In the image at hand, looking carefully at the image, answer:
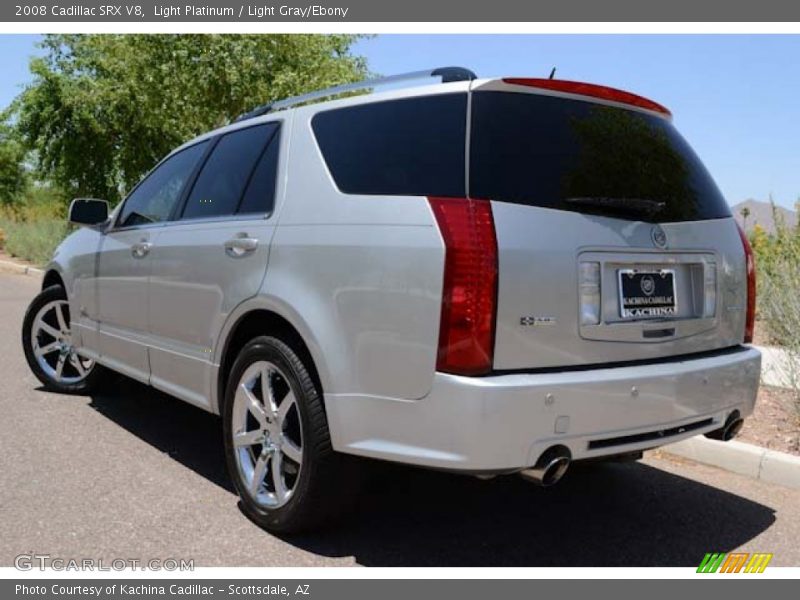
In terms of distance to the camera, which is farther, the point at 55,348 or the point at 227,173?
the point at 55,348

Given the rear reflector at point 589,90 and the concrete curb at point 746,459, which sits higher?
the rear reflector at point 589,90

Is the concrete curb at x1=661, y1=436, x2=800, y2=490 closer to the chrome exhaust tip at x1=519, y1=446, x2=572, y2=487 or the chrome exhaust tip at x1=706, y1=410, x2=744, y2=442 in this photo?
the chrome exhaust tip at x1=706, y1=410, x2=744, y2=442

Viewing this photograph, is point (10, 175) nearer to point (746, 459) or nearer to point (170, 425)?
point (170, 425)

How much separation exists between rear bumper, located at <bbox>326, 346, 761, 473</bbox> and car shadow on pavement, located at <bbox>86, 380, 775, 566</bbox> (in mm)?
360

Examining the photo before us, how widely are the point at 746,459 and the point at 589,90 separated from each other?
260 cm

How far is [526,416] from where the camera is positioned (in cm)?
283

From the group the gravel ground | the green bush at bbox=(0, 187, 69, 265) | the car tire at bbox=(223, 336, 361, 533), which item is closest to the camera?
the car tire at bbox=(223, 336, 361, 533)

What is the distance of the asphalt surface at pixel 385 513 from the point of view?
345 centimetres

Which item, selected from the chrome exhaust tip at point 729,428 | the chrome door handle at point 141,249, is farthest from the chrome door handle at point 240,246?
the chrome exhaust tip at point 729,428

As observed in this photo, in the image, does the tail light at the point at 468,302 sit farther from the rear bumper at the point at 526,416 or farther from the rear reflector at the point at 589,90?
the rear reflector at the point at 589,90

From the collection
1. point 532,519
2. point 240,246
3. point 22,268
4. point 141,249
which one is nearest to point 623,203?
point 532,519

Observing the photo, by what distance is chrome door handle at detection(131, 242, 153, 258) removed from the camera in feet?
15.6

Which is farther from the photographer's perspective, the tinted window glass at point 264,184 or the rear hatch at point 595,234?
the tinted window glass at point 264,184

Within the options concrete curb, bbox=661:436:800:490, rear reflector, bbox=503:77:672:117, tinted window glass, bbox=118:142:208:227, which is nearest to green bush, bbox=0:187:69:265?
tinted window glass, bbox=118:142:208:227
